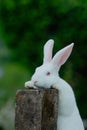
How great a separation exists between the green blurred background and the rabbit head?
164cm

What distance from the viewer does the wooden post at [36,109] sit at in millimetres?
3826

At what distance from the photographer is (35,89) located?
3.88 meters

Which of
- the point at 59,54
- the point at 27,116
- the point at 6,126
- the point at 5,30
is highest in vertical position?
the point at 5,30

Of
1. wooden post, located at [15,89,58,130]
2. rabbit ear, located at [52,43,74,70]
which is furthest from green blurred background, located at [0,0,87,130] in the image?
wooden post, located at [15,89,58,130]

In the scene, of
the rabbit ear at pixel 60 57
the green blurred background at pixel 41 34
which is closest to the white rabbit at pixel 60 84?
the rabbit ear at pixel 60 57

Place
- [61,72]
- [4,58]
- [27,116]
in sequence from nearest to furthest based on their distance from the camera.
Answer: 1. [27,116]
2. [61,72]
3. [4,58]

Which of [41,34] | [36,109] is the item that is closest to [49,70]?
[36,109]

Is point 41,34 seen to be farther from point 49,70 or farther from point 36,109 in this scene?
point 36,109

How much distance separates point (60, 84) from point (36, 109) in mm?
225

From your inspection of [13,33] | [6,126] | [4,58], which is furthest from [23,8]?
A: [4,58]

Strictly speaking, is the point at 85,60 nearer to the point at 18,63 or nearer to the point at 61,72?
the point at 61,72

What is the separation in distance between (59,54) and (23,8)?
230 centimetres

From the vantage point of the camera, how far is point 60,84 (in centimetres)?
394

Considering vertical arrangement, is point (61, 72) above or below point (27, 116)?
above
